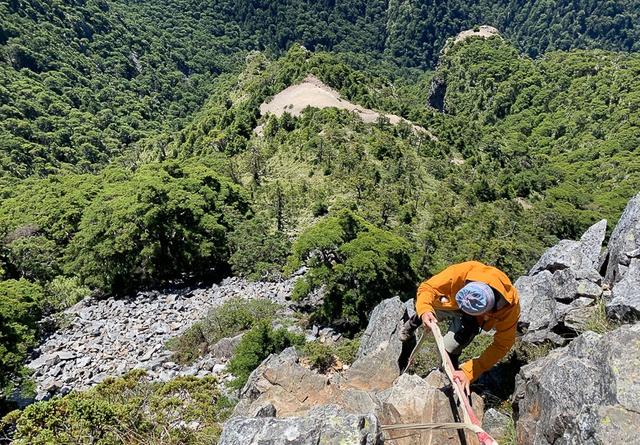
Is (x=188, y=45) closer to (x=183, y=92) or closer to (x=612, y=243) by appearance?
(x=183, y=92)

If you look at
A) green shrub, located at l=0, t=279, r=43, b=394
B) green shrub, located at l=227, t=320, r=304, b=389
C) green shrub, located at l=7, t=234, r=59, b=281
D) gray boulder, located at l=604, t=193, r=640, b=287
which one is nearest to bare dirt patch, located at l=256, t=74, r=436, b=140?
green shrub, located at l=7, t=234, r=59, b=281

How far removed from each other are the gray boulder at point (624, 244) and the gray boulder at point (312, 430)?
6.10 meters

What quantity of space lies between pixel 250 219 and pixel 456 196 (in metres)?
22.8

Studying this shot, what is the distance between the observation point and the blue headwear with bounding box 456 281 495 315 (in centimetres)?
582

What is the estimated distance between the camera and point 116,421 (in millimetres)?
8656

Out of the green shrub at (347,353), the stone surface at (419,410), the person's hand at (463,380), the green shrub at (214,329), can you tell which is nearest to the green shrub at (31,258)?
the green shrub at (214,329)

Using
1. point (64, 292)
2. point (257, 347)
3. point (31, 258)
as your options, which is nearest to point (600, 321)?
point (257, 347)

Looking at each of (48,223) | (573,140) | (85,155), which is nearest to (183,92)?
(85,155)

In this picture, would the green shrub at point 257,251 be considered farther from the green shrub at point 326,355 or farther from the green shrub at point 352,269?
the green shrub at point 326,355

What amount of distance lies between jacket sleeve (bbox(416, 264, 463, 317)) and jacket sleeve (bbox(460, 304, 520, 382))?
819 millimetres

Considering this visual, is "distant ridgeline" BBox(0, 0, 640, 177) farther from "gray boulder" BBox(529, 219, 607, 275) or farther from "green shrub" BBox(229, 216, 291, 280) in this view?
"gray boulder" BBox(529, 219, 607, 275)

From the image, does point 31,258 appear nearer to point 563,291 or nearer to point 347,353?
point 347,353

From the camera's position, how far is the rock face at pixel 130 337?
1944cm

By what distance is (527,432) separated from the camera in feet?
20.1
